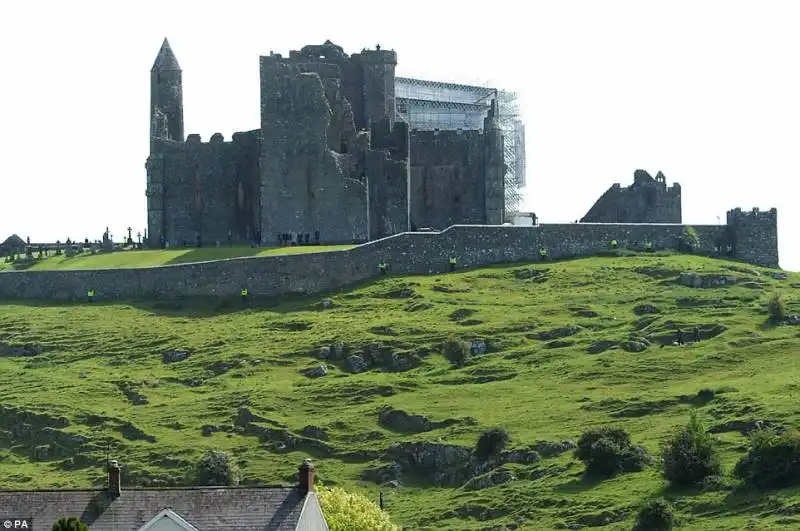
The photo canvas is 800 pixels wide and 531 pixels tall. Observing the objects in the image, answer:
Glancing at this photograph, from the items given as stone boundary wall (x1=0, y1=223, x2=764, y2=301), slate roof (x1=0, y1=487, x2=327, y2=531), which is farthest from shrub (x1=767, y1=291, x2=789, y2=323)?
slate roof (x1=0, y1=487, x2=327, y2=531)

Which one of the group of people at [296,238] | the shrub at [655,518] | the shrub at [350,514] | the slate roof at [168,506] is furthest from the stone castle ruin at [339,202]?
the slate roof at [168,506]

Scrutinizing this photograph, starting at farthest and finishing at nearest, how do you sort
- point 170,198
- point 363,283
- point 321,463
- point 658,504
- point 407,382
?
point 170,198
point 363,283
point 407,382
point 321,463
point 658,504

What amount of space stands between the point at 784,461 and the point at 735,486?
7.73 ft

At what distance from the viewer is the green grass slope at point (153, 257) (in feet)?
435

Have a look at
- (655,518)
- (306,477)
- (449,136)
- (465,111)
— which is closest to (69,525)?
(306,477)

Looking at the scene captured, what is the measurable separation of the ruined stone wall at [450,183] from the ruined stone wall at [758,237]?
55.7 feet

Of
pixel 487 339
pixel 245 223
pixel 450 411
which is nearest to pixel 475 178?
pixel 245 223

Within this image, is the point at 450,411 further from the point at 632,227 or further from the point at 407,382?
the point at 632,227

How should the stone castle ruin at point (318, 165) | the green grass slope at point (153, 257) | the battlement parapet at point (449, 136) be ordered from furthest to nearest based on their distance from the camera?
the battlement parapet at point (449, 136) → the stone castle ruin at point (318, 165) → the green grass slope at point (153, 257)

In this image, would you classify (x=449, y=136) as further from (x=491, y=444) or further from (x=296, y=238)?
(x=491, y=444)

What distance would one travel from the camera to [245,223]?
142 metres

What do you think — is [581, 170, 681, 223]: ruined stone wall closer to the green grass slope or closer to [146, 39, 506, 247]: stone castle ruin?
[146, 39, 506, 247]: stone castle ruin

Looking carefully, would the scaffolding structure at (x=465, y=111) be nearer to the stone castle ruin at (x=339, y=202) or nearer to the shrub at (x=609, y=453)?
the stone castle ruin at (x=339, y=202)

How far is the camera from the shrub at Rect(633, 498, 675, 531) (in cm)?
9100
